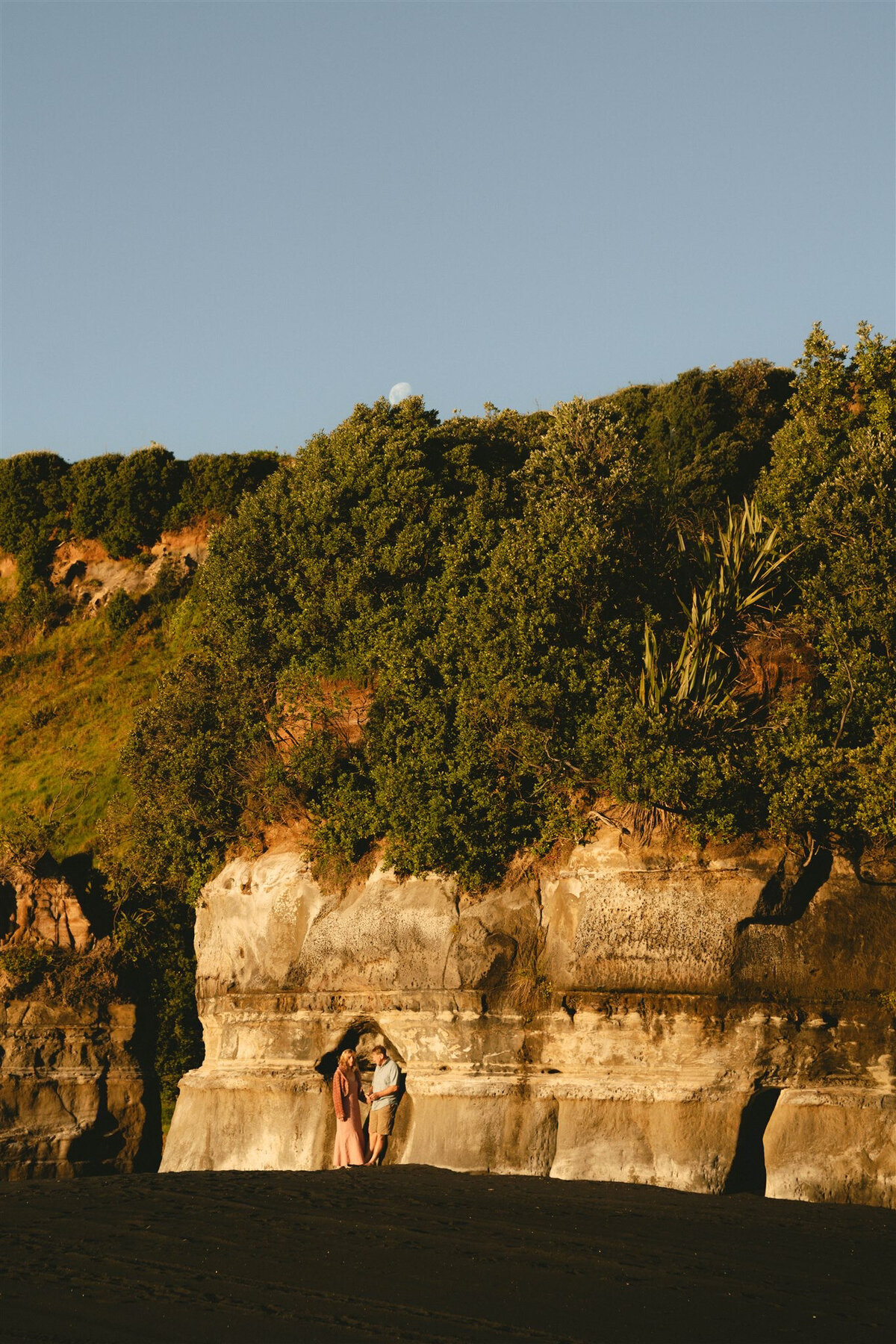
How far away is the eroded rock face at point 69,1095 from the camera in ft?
75.3

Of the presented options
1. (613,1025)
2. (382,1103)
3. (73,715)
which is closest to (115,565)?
(73,715)

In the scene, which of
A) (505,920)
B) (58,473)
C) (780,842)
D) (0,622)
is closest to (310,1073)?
(505,920)

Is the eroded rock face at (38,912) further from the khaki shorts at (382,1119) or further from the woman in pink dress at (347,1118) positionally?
the khaki shorts at (382,1119)

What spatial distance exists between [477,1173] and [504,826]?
4.88m

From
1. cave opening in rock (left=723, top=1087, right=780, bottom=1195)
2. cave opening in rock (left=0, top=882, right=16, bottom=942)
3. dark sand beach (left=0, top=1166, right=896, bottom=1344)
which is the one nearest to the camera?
dark sand beach (left=0, top=1166, right=896, bottom=1344)

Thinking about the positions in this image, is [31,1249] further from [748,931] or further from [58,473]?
[58,473]

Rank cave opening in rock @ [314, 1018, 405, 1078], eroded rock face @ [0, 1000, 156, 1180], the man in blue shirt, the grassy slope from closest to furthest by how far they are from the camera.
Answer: the man in blue shirt < cave opening in rock @ [314, 1018, 405, 1078] < eroded rock face @ [0, 1000, 156, 1180] < the grassy slope

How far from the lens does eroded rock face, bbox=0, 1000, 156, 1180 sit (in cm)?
2295

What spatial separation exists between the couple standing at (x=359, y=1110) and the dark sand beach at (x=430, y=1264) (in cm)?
248

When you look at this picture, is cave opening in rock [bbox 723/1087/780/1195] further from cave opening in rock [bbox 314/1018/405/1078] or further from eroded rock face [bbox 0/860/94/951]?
eroded rock face [bbox 0/860/94/951]

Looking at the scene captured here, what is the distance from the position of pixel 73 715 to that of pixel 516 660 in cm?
2079

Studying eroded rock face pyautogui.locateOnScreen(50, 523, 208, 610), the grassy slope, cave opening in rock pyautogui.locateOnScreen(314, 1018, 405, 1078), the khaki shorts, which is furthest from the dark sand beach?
eroded rock face pyautogui.locateOnScreen(50, 523, 208, 610)

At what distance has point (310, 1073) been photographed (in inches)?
768

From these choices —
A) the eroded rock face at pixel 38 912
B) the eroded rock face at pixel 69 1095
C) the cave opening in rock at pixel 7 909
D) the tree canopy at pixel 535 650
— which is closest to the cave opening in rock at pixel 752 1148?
the tree canopy at pixel 535 650
